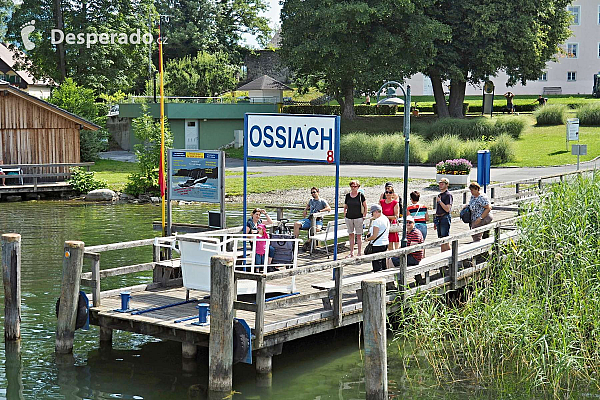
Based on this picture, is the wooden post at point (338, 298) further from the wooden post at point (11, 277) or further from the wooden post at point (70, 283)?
the wooden post at point (11, 277)

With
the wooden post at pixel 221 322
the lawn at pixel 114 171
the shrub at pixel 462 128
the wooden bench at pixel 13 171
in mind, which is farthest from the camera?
the shrub at pixel 462 128

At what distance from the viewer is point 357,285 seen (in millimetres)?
13367

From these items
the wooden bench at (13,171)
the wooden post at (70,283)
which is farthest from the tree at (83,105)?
the wooden post at (70,283)

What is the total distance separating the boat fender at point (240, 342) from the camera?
11250 millimetres

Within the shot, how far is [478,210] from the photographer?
17.0m

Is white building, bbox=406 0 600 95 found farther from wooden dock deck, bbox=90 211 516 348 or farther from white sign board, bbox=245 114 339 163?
wooden dock deck, bbox=90 211 516 348

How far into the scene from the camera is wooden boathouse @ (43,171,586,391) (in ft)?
37.0

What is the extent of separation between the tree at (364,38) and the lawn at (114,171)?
13.7 meters

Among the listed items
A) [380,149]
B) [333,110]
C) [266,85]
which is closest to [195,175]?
[380,149]

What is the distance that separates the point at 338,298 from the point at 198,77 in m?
51.0

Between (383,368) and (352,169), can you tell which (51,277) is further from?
(352,169)

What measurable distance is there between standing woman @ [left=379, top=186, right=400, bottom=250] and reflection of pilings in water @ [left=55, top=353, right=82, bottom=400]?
20.8ft

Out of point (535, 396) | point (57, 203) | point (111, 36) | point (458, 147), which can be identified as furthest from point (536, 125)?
point (535, 396)

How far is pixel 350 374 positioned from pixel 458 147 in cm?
3197
